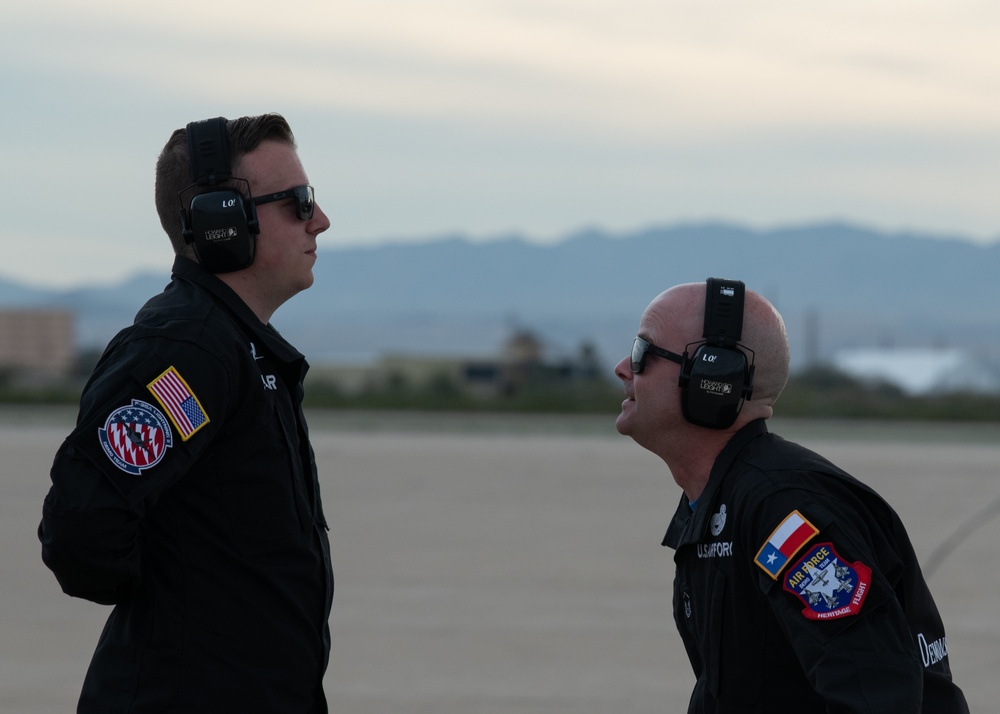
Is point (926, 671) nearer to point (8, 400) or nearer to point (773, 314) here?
point (773, 314)

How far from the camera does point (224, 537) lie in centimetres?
276

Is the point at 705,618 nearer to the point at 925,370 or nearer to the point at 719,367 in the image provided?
the point at 719,367

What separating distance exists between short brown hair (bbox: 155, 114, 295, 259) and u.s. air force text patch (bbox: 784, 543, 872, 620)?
4.97ft

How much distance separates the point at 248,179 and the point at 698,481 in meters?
1.25

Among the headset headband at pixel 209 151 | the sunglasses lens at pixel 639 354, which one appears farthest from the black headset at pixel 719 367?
the headset headband at pixel 209 151

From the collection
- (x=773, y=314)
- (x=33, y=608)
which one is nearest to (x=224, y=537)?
(x=773, y=314)

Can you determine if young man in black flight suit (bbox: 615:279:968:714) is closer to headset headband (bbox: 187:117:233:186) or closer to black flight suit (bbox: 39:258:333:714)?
black flight suit (bbox: 39:258:333:714)

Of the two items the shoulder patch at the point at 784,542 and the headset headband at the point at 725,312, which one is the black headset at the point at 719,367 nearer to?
the headset headband at the point at 725,312

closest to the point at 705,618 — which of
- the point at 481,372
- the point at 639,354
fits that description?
the point at 639,354

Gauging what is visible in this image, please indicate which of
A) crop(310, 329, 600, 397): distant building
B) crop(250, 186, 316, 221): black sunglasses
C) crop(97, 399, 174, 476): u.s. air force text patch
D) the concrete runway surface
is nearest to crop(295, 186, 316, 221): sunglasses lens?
crop(250, 186, 316, 221): black sunglasses

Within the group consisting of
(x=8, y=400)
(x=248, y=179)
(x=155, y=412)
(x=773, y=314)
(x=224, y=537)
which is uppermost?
(x=248, y=179)

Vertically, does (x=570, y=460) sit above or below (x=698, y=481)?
below

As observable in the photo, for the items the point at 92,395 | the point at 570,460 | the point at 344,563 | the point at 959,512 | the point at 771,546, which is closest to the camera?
the point at 771,546

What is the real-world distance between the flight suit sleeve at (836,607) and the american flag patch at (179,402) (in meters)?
1.16
